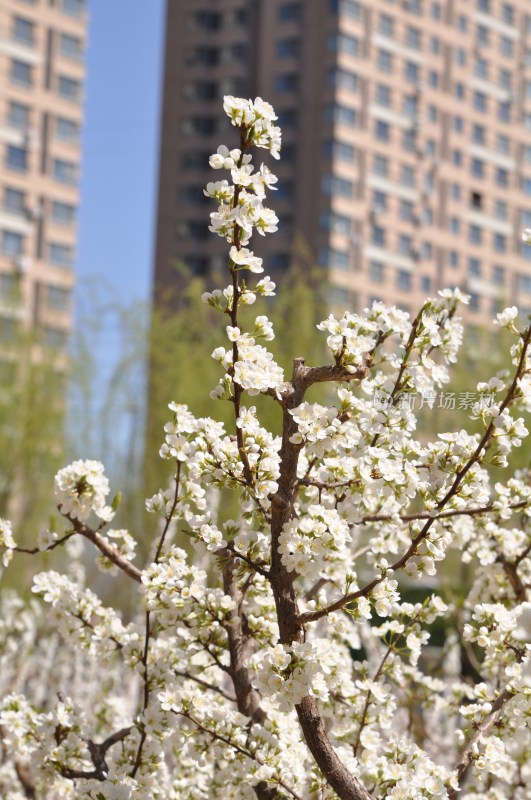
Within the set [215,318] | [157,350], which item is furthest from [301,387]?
[215,318]

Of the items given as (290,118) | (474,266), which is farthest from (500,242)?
(290,118)

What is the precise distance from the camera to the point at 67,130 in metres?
44.8

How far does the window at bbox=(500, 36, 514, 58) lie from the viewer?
52.8m

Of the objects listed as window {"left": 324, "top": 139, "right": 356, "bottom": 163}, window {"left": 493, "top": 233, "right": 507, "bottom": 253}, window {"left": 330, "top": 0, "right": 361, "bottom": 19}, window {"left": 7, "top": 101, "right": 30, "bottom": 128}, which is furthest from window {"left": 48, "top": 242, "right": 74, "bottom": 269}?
window {"left": 493, "top": 233, "right": 507, "bottom": 253}

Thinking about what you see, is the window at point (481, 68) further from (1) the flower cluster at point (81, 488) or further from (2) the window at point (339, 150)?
(1) the flower cluster at point (81, 488)

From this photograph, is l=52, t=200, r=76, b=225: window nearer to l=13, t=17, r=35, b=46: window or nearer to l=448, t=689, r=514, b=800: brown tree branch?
l=13, t=17, r=35, b=46: window

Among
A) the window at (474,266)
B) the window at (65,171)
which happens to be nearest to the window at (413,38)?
the window at (474,266)

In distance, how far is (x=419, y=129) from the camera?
49.7 meters

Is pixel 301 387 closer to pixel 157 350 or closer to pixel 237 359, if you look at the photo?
pixel 237 359

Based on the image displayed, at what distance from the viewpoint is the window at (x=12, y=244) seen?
138 feet

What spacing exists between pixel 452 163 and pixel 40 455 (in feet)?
104

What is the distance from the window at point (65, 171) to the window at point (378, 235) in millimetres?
11872

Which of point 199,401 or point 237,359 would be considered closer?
point 237,359

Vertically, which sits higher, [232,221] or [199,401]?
[199,401]
